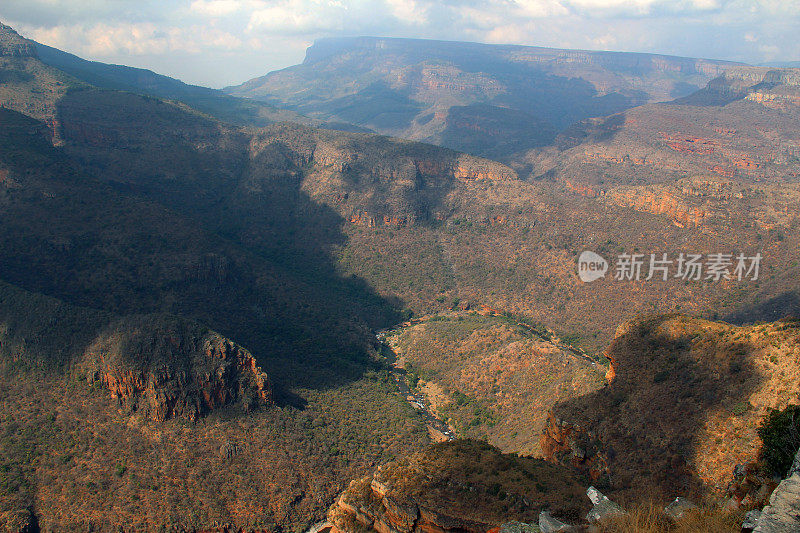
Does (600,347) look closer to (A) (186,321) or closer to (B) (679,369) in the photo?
(B) (679,369)

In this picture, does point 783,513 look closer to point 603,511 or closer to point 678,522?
point 678,522

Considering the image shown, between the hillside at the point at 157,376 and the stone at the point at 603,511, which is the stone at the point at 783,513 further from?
the hillside at the point at 157,376

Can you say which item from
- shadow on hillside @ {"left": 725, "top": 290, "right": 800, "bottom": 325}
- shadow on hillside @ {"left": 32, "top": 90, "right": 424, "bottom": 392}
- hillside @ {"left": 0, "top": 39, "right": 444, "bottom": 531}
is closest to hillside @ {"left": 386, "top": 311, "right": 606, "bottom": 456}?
hillside @ {"left": 0, "top": 39, "right": 444, "bottom": 531}

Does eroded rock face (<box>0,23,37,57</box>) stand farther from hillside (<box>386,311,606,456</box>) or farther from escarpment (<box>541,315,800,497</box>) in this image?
escarpment (<box>541,315,800,497</box>)

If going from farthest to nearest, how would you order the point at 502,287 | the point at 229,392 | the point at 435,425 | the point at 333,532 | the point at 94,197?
the point at 502,287 < the point at 94,197 < the point at 435,425 < the point at 229,392 < the point at 333,532

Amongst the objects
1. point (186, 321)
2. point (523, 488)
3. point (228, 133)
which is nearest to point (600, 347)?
point (523, 488)

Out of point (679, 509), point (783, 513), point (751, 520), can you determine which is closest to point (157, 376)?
point (679, 509)
